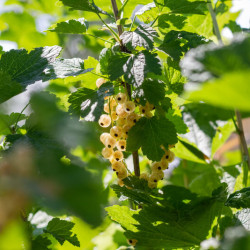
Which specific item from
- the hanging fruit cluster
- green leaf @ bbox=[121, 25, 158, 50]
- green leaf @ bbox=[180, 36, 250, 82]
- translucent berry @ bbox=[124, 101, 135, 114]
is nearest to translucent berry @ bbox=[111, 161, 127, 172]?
the hanging fruit cluster

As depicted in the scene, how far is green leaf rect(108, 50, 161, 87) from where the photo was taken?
59 cm

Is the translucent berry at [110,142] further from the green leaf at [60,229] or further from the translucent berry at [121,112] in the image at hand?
the green leaf at [60,229]

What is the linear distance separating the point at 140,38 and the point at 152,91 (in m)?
0.09

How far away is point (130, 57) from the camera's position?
0.63 meters

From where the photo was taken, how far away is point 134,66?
23.9 inches

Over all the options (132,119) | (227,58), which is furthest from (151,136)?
(227,58)

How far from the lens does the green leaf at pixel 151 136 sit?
0.65 m

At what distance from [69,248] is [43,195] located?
0.71 metres

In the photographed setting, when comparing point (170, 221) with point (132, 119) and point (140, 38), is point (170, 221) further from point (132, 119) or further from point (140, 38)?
point (140, 38)

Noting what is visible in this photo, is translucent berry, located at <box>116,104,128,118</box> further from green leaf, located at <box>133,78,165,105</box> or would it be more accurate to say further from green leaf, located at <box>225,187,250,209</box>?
green leaf, located at <box>225,187,250,209</box>

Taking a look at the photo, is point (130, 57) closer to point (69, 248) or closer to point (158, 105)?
point (158, 105)

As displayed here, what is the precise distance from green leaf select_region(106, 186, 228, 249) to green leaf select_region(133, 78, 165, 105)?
177mm

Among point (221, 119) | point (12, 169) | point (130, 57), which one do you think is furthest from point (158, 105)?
point (221, 119)

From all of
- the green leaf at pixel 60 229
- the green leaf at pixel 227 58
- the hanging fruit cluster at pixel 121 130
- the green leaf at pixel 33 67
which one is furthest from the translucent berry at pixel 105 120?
the green leaf at pixel 227 58
